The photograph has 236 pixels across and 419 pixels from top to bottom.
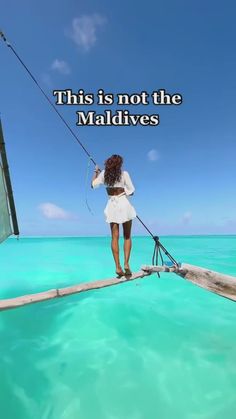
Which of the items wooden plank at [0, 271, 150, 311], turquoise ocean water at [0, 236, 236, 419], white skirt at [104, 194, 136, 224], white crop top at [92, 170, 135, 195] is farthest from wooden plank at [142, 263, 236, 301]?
turquoise ocean water at [0, 236, 236, 419]

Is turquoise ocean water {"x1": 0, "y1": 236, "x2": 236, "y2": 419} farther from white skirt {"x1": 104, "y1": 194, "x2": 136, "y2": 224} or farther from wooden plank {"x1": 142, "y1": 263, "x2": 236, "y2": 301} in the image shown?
white skirt {"x1": 104, "y1": 194, "x2": 136, "y2": 224}

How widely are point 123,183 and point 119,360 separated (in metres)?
6.88

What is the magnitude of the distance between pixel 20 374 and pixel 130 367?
3.37 m

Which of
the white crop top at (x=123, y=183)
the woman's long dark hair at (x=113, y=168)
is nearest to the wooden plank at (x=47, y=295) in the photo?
the white crop top at (x=123, y=183)

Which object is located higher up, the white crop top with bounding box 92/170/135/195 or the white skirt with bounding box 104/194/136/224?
the white crop top with bounding box 92/170/135/195

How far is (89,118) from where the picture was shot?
841 cm

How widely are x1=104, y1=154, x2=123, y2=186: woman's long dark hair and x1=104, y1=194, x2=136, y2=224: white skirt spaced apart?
0.36 m

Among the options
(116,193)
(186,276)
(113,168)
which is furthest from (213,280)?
(113,168)

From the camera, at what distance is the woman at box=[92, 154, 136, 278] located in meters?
5.24

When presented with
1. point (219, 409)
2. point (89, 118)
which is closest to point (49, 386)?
point (219, 409)

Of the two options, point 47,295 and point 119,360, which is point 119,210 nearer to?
point 47,295

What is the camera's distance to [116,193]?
17.7 ft

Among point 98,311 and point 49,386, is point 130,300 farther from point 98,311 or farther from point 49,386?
point 49,386

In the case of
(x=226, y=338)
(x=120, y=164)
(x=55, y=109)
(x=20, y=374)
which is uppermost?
(x=55, y=109)
